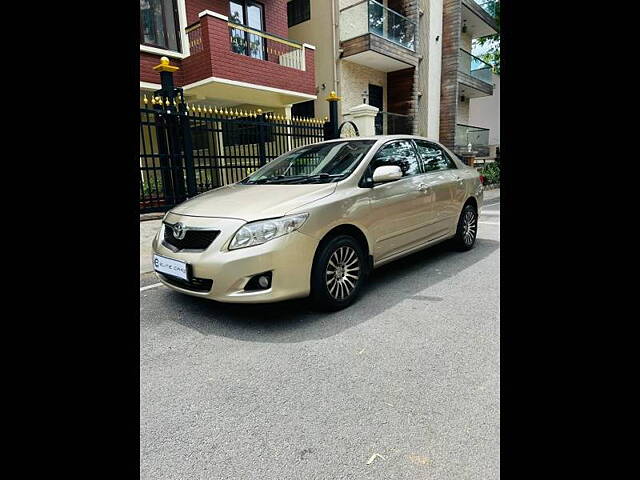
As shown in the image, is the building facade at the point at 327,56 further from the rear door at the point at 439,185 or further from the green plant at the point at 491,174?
the rear door at the point at 439,185

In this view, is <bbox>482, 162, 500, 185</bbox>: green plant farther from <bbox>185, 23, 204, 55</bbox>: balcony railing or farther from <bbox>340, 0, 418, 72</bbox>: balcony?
<bbox>185, 23, 204, 55</bbox>: balcony railing

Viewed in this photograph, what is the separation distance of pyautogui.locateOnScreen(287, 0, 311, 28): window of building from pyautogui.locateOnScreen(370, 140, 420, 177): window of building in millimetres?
11959

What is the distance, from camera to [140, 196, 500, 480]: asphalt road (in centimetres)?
179

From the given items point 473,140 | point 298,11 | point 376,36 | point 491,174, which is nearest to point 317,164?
point 376,36

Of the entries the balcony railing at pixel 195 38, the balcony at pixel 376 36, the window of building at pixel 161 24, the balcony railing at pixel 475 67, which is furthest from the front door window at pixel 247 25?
the balcony railing at pixel 475 67

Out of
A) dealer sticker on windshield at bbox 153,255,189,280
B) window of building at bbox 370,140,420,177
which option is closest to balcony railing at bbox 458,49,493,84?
window of building at bbox 370,140,420,177

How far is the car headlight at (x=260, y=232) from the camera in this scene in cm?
300

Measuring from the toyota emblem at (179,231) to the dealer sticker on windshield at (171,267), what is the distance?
20 cm

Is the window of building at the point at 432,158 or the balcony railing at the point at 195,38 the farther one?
the balcony railing at the point at 195,38

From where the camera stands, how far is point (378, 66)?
1491 centimetres
